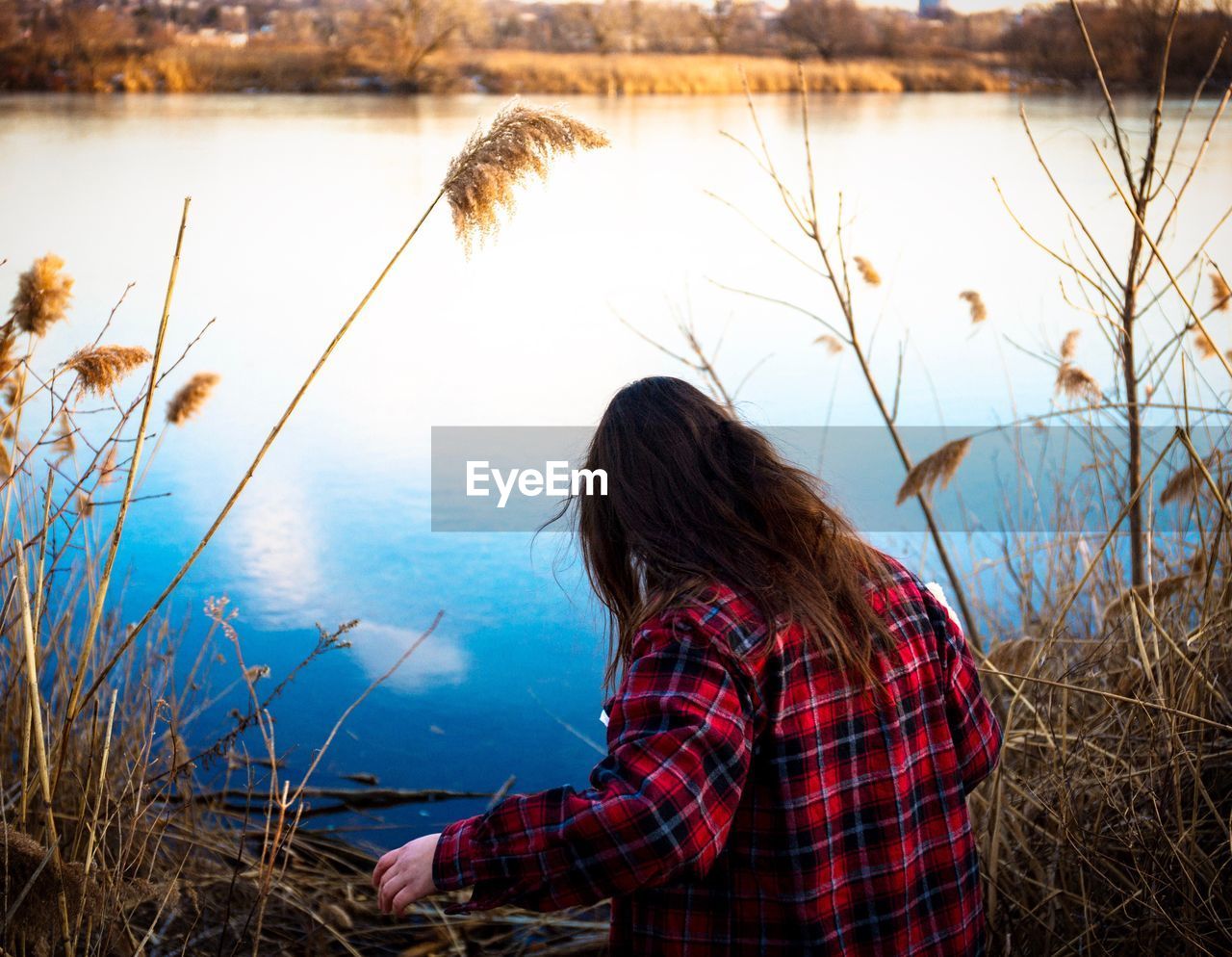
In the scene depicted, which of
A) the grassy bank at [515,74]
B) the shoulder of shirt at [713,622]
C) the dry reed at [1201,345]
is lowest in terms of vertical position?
the shoulder of shirt at [713,622]

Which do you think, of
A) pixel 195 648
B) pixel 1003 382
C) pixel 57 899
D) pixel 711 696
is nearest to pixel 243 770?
pixel 195 648

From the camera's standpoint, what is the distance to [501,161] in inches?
55.9

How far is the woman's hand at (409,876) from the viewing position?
1.02m

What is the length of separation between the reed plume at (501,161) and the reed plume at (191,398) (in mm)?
783

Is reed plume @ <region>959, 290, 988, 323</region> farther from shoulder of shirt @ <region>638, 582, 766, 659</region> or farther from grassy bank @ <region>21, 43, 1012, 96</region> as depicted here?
shoulder of shirt @ <region>638, 582, 766, 659</region>

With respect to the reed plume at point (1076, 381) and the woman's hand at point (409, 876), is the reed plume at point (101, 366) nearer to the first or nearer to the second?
the woman's hand at point (409, 876)

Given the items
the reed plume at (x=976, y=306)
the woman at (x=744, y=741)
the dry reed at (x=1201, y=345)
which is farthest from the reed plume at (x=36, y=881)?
the reed plume at (x=976, y=306)

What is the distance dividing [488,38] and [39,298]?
3.66m

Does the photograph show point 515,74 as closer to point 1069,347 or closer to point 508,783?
point 1069,347

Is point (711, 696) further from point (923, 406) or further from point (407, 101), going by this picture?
point (407, 101)

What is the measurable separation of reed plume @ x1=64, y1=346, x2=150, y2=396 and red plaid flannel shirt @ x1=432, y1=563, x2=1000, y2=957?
2.76 ft

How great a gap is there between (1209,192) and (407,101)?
12.7ft

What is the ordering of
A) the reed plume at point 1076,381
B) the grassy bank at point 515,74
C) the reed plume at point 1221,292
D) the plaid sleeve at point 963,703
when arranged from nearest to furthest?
the plaid sleeve at point 963,703 → the reed plume at point 1221,292 → the reed plume at point 1076,381 → the grassy bank at point 515,74

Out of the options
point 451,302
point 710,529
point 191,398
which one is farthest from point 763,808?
point 451,302
